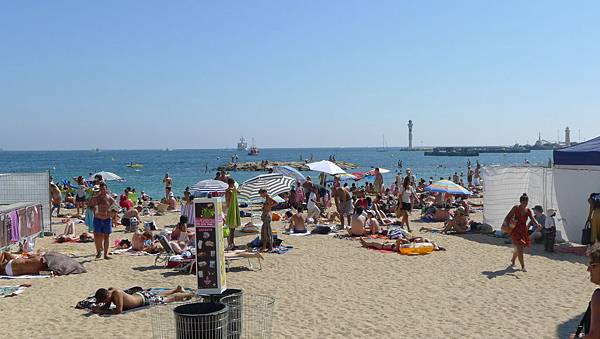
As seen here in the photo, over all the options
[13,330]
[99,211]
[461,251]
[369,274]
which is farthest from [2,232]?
[461,251]

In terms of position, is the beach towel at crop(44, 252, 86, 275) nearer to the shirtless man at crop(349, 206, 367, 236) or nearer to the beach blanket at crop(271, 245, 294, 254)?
the beach blanket at crop(271, 245, 294, 254)

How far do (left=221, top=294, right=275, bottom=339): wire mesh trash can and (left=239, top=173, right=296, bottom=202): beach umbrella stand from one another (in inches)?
326

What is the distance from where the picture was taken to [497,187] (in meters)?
14.4

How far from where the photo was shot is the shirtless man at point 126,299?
7277 millimetres

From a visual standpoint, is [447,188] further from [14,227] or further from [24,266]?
[24,266]

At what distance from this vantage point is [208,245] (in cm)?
584

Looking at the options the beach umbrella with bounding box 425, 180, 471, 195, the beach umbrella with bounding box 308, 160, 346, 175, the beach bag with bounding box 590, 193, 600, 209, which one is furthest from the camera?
the beach umbrella with bounding box 308, 160, 346, 175

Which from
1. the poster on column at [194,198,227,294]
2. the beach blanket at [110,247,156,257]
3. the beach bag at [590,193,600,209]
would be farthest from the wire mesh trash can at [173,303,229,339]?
the beach bag at [590,193,600,209]

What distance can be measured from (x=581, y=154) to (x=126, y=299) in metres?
10.2

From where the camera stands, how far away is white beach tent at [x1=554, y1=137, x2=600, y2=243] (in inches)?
487

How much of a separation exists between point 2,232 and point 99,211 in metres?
2.03

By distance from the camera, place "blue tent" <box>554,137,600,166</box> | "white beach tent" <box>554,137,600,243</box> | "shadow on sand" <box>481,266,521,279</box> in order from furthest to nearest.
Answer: "white beach tent" <box>554,137,600,243</box>
"blue tent" <box>554,137,600,166</box>
"shadow on sand" <box>481,266,521,279</box>

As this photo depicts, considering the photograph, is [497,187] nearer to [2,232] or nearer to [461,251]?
[461,251]

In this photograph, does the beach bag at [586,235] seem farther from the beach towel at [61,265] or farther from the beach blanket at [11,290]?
the beach blanket at [11,290]
